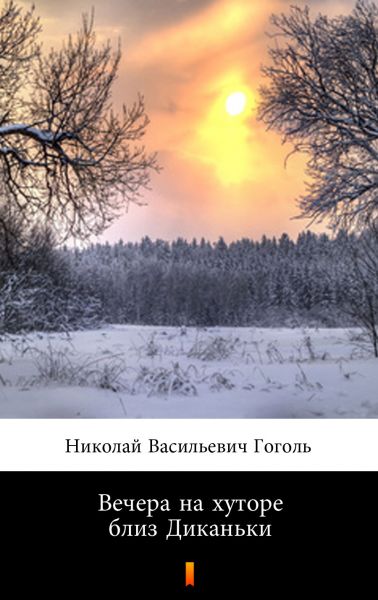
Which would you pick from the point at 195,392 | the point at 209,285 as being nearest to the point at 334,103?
the point at 195,392

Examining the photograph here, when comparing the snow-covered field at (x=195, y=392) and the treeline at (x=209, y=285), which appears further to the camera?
the treeline at (x=209, y=285)

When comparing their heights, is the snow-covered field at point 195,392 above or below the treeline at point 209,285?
below

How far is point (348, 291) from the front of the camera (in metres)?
8.80
